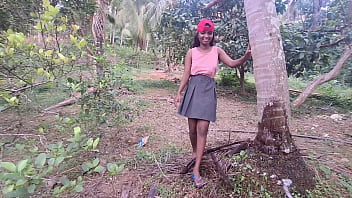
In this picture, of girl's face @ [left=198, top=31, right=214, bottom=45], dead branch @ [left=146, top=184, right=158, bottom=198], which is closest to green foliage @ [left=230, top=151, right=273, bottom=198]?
dead branch @ [left=146, top=184, right=158, bottom=198]

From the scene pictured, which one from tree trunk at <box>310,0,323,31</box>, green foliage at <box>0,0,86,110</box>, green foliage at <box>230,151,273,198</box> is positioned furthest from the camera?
tree trunk at <box>310,0,323,31</box>

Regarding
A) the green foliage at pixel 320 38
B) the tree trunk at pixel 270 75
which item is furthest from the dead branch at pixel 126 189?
the green foliage at pixel 320 38

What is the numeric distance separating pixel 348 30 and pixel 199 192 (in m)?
4.30

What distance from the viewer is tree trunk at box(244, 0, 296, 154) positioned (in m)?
1.97

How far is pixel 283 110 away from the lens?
2.01 metres

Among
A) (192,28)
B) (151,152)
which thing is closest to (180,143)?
(151,152)

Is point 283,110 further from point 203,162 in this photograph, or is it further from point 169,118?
point 169,118

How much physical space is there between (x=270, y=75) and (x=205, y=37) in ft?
2.18

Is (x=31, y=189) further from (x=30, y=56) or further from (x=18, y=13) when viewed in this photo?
(x=18, y=13)

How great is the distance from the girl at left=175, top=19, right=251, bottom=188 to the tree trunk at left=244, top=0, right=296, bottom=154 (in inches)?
8.8

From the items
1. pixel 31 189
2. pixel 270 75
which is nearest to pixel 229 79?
pixel 270 75

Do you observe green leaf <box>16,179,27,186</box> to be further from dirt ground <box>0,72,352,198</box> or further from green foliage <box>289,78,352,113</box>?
green foliage <box>289,78,352,113</box>

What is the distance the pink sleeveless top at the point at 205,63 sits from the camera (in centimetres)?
221

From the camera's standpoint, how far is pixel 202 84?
2.21 metres
